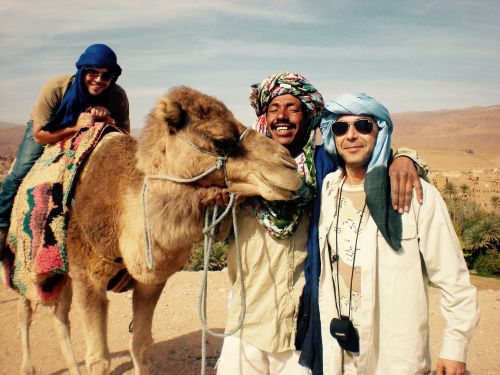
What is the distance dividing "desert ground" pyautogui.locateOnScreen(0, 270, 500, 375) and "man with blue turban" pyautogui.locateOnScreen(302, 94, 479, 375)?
3.00 meters

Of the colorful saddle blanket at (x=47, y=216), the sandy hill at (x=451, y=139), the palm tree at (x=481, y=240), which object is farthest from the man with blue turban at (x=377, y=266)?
the sandy hill at (x=451, y=139)

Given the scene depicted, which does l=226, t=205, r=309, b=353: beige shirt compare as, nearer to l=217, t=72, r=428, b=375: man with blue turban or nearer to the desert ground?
l=217, t=72, r=428, b=375: man with blue turban

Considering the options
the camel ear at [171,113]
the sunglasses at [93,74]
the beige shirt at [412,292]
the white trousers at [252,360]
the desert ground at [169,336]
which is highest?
the sunglasses at [93,74]

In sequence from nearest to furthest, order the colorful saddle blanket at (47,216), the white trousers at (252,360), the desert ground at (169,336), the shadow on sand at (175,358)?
the white trousers at (252,360) → the colorful saddle blanket at (47,216) → the shadow on sand at (175,358) → the desert ground at (169,336)

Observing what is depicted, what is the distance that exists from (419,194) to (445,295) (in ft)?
1.84

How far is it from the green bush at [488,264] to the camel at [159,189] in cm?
1069

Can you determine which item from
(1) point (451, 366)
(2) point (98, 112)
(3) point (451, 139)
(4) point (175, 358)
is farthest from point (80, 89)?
(3) point (451, 139)

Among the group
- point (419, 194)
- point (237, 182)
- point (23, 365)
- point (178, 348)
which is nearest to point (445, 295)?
point (419, 194)

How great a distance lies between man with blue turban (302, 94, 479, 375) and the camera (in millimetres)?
2135

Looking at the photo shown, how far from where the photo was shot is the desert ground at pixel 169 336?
16.8 ft

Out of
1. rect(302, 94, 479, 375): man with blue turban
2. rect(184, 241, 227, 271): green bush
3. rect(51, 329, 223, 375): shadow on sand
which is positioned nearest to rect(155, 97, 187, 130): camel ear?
rect(302, 94, 479, 375): man with blue turban

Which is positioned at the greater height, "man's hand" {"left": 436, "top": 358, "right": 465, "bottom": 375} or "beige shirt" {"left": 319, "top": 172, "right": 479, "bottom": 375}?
"beige shirt" {"left": 319, "top": 172, "right": 479, "bottom": 375}

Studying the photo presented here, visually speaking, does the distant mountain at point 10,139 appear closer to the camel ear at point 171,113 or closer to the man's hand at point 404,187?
the camel ear at point 171,113

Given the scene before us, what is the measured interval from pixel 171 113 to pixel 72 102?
1604 millimetres
